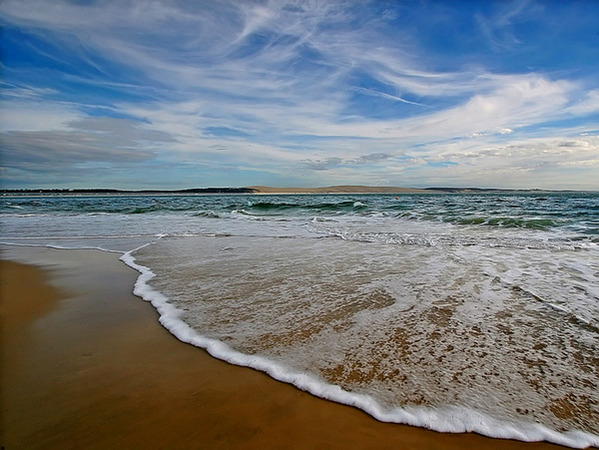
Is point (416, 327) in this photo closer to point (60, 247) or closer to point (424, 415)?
point (424, 415)

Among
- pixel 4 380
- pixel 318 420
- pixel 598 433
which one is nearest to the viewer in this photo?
pixel 598 433

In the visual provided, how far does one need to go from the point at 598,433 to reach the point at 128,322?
3794 millimetres

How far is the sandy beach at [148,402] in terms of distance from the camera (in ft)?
6.07

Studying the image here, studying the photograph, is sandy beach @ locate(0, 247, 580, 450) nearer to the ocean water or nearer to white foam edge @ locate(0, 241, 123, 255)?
the ocean water

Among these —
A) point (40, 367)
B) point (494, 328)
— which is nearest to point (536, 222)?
point (494, 328)

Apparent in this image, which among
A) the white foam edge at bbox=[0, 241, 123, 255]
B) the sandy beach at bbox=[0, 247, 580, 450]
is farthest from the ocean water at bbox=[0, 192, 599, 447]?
the white foam edge at bbox=[0, 241, 123, 255]

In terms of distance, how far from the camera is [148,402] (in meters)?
2.16

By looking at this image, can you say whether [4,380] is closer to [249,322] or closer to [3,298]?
[249,322]

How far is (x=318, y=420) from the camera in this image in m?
2.01

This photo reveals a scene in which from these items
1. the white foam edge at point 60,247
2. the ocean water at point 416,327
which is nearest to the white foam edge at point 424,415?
the ocean water at point 416,327

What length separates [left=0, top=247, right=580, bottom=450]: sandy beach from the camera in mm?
1852

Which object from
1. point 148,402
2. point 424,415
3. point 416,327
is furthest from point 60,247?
point 424,415

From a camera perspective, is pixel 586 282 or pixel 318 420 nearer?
pixel 318 420

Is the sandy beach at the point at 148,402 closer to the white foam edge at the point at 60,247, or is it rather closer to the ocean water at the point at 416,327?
the ocean water at the point at 416,327
